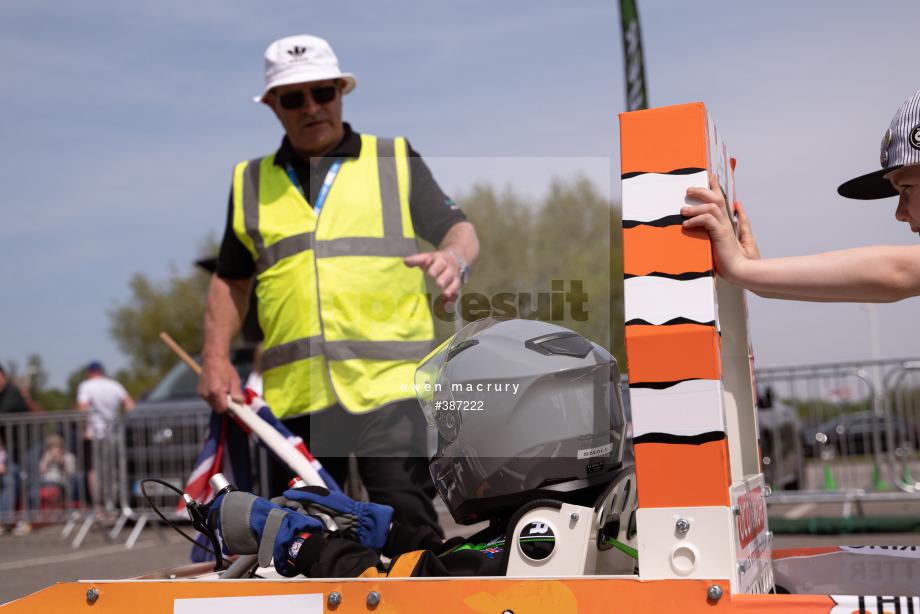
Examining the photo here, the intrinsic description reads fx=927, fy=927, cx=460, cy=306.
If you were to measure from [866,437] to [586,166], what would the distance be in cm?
703

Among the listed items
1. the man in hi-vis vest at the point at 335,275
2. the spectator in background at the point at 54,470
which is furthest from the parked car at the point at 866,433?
the spectator in background at the point at 54,470

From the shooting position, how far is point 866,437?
8.27 m

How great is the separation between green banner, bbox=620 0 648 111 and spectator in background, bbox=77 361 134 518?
19.4ft

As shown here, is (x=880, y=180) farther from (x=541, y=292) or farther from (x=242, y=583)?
(x=242, y=583)

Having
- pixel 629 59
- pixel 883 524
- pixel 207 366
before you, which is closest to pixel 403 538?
pixel 207 366

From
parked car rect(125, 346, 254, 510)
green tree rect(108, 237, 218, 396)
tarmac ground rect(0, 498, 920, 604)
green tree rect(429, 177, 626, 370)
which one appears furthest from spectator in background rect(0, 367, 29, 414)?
green tree rect(108, 237, 218, 396)

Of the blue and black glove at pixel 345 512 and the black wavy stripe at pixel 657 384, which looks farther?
the blue and black glove at pixel 345 512

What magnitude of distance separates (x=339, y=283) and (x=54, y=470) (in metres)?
8.05

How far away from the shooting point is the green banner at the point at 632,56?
8367 millimetres

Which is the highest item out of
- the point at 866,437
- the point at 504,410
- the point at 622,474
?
the point at 504,410

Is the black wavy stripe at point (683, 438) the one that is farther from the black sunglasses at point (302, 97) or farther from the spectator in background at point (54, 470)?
the spectator in background at point (54, 470)

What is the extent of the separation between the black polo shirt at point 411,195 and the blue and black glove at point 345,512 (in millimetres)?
1132

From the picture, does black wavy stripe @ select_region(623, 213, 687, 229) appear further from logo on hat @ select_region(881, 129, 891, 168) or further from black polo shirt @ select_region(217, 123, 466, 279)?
black polo shirt @ select_region(217, 123, 466, 279)

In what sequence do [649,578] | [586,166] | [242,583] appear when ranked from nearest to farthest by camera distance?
[649,578] < [242,583] < [586,166]
